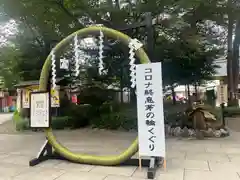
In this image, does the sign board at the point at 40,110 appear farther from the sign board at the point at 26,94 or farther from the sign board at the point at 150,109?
the sign board at the point at 26,94

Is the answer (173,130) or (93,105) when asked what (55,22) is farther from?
(173,130)

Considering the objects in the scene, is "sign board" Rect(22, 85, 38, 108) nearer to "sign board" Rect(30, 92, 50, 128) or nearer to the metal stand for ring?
"sign board" Rect(30, 92, 50, 128)

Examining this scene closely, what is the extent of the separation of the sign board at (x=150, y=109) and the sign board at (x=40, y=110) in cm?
212

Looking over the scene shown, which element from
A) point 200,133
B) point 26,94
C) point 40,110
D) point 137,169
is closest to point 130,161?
point 137,169

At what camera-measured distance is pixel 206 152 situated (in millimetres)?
5117

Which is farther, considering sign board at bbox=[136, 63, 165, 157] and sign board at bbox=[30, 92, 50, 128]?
sign board at bbox=[30, 92, 50, 128]

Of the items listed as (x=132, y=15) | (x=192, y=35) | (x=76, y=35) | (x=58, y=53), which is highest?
(x=132, y=15)

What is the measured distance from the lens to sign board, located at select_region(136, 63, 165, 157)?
3.74m

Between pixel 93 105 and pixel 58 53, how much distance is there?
5.70 metres

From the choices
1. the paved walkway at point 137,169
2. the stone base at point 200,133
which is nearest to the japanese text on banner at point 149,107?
the paved walkway at point 137,169

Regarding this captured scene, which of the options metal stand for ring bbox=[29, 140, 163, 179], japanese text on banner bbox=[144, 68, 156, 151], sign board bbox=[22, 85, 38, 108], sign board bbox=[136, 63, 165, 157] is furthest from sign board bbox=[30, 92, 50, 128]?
sign board bbox=[22, 85, 38, 108]

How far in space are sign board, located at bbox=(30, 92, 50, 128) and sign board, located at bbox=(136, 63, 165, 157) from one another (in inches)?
83.4

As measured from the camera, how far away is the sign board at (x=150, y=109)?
3.74 m

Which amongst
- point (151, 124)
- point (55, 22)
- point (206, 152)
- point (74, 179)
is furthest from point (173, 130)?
point (55, 22)
